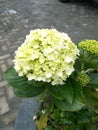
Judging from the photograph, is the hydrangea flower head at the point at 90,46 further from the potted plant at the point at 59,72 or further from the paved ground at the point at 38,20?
the paved ground at the point at 38,20

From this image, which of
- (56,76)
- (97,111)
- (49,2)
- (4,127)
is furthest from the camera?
(49,2)

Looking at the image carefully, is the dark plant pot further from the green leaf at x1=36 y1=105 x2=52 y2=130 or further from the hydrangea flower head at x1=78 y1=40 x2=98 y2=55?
the hydrangea flower head at x1=78 y1=40 x2=98 y2=55

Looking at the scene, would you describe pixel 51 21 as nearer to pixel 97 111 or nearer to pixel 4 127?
pixel 4 127

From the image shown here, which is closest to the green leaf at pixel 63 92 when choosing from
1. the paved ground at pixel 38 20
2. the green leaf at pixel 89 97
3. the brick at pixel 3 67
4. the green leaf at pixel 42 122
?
the green leaf at pixel 89 97

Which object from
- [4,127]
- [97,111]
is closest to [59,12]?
[4,127]

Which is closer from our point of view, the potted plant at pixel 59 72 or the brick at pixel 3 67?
the potted plant at pixel 59 72

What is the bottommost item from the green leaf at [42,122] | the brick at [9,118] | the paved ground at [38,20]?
the paved ground at [38,20]

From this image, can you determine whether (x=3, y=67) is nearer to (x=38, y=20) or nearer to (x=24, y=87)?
(x=38, y=20)

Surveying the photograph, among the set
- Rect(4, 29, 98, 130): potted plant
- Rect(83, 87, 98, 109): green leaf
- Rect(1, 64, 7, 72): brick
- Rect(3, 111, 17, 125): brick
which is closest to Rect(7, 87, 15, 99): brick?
Rect(3, 111, 17, 125): brick
